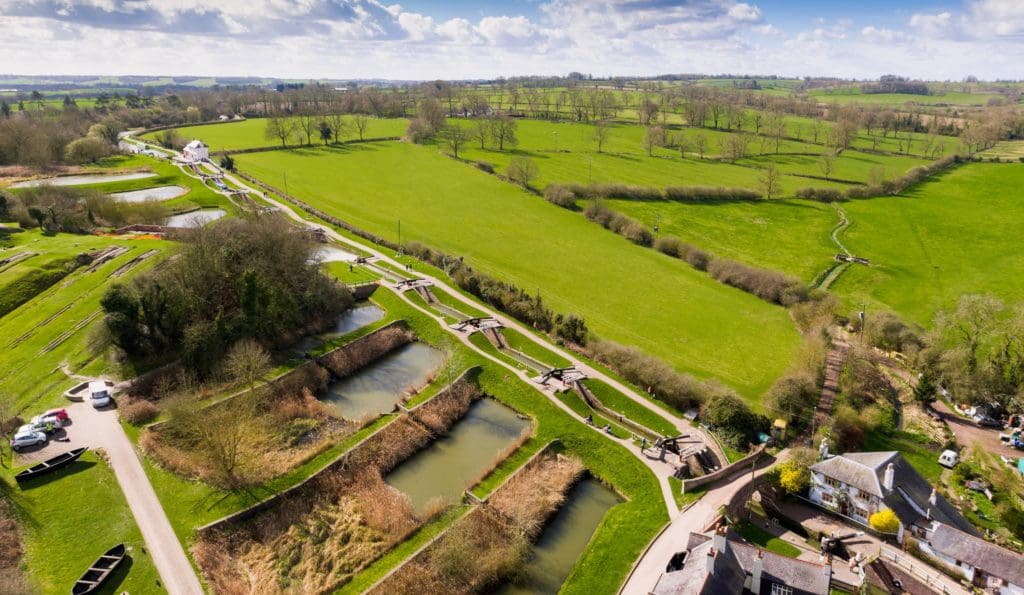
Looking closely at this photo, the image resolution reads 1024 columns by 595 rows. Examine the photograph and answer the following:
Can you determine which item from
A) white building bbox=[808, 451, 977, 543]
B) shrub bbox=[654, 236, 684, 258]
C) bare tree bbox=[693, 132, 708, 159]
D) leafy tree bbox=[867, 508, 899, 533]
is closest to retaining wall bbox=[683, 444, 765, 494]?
white building bbox=[808, 451, 977, 543]

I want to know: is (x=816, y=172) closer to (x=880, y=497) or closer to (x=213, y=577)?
(x=880, y=497)

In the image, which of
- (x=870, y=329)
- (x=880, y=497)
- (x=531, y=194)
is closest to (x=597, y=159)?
(x=531, y=194)

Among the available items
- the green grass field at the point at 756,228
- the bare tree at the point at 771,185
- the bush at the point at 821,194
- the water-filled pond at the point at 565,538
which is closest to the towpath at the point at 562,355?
the water-filled pond at the point at 565,538

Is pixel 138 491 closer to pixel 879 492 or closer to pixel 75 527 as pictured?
pixel 75 527

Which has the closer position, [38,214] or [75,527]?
[75,527]

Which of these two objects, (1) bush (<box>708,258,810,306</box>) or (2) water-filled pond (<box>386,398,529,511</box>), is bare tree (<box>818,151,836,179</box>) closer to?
(1) bush (<box>708,258,810,306</box>)

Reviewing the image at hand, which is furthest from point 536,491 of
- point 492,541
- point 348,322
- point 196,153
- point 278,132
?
point 278,132
